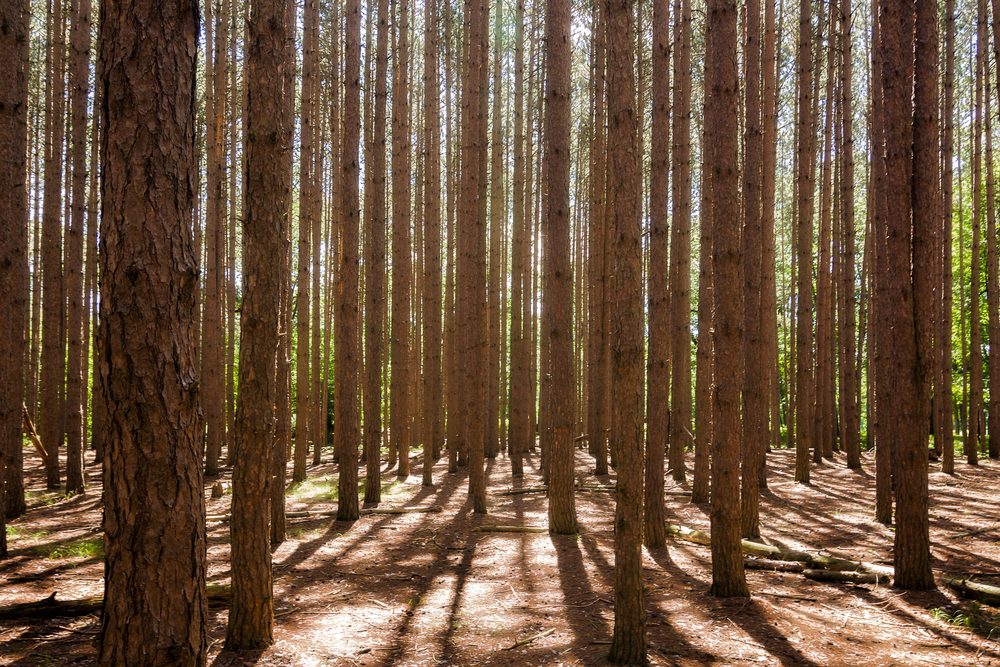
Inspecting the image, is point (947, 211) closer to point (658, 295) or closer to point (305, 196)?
point (658, 295)

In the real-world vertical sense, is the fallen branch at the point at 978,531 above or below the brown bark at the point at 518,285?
below

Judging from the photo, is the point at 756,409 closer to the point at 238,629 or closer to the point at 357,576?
the point at 357,576

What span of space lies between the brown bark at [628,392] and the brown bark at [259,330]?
2070 mm

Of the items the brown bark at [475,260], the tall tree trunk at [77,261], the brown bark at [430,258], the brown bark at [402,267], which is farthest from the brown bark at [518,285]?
the tall tree trunk at [77,261]

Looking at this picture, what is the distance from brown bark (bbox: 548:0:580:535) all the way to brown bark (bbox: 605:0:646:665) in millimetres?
3335

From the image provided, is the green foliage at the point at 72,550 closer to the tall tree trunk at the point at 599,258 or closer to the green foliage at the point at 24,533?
the green foliage at the point at 24,533

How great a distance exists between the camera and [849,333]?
1336cm

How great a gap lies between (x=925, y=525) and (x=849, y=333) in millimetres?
9080

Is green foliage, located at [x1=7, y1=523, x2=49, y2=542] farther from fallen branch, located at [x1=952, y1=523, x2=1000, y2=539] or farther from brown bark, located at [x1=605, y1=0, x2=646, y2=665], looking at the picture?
fallen branch, located at [x1=952, y1=523, x2=1000, y2=539]

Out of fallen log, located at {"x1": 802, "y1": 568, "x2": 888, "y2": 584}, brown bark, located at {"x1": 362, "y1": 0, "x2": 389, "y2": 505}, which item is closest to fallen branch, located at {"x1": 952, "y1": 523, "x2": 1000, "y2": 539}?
fallen log, located at {"x1": 802, "y1": 568, "x2": 888, "y2": 584}

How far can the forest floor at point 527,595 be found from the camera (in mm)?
4086

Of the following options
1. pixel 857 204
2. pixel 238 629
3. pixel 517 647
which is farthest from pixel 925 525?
pixel 857 204

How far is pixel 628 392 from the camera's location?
3797 millimetres

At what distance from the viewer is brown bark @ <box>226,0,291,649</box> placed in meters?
4.11
